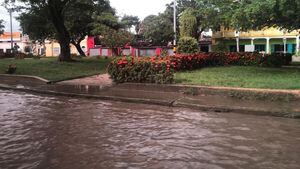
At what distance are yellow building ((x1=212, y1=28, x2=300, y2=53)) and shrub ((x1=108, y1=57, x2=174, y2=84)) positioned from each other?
122 ft

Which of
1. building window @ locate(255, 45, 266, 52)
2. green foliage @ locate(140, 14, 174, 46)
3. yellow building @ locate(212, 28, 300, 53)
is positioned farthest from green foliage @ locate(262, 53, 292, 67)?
building window @ locate(255, 45, 266, 52)

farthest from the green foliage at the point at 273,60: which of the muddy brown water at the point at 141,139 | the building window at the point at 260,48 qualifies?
the building window at the point at 260,48

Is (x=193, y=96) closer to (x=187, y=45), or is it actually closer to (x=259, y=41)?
(x=187, y=45)

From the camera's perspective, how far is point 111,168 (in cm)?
595

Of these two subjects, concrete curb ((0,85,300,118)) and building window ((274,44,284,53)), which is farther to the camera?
building window ((274,44,284,53))

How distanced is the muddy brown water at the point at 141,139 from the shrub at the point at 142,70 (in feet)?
11.4

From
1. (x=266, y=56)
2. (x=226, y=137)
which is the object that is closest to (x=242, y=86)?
(x=226, y=137)

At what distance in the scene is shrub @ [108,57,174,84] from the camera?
15.1 m

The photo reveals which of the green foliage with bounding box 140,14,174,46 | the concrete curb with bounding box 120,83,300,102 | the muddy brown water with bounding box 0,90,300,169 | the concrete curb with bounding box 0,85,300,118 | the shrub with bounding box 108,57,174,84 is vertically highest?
the green foliage with bounding box 140,14,174,46

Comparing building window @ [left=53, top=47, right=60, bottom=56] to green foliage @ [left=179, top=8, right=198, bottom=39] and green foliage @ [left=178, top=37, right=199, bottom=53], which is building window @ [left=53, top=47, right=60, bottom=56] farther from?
green foliage @ [left=178, top=37, right=199, bottom=53]

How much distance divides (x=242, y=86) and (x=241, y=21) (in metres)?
5.21

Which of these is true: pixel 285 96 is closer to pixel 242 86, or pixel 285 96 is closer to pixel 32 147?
pixel 242 86

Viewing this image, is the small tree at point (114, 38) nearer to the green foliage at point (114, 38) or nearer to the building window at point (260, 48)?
the green foliage at point (114, 38)

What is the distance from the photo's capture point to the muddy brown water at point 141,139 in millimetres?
6258
